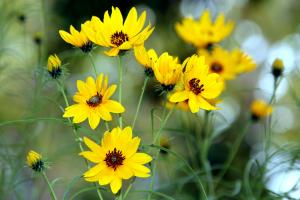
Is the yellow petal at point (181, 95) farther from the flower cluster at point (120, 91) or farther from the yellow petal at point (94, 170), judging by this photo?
the yellow petal at point (94, 170)

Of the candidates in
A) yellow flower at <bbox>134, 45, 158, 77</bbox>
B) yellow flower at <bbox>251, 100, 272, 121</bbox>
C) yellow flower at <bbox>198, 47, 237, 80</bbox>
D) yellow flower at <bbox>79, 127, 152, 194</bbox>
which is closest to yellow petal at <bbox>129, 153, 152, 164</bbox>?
yellow flower at <bbox>79, 127, 152, 194</bbox>

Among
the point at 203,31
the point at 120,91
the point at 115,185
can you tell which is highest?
the point at 203,31

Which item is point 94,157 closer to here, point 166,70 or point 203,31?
point 166,70

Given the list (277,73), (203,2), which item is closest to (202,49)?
(277,73)

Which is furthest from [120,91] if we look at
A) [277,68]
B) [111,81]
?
[111,81]

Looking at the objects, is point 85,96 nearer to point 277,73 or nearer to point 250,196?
point 250,196

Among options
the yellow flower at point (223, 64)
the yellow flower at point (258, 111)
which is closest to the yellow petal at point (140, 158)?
the yellow flower at point (223, 64)
